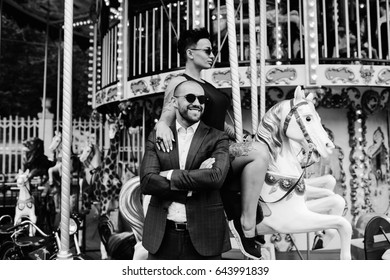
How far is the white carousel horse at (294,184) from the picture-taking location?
2859 millimetres

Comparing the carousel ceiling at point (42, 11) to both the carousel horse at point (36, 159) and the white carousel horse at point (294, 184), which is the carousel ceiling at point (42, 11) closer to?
the carousel horse at point (36, 159)

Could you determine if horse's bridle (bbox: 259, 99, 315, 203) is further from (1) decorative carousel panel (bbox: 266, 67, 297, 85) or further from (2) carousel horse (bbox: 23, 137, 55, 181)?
(2) carousel horse (bbox: 23, 137, 55, 181)

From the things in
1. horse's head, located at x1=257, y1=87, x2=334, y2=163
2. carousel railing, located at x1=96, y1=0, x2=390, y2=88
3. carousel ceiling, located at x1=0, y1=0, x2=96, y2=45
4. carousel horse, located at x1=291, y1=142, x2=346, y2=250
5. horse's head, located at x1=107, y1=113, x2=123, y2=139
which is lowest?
carousel horse, located at x1=291, y1=142, x2=346, y2=250

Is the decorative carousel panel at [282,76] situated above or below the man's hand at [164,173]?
above

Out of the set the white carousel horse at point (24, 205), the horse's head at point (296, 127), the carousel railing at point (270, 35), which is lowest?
the white carousel horse at point (24, 205)

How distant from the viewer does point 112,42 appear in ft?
23.0

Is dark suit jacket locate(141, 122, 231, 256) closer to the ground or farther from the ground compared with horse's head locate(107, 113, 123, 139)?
closer to the ground

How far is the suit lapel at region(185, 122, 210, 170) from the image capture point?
2.17 m

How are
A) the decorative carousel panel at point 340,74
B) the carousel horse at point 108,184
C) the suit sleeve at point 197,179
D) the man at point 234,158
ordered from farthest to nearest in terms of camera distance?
the carousel horse at point 108,184, the decorative carousel panel at point 340,74, the man at point 234,158, the suit sleeve at point 197,179

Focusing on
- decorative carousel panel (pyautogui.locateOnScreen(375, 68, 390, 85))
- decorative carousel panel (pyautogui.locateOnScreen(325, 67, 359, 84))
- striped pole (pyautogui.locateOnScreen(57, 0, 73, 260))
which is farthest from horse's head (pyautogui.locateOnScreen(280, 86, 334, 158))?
decorative carousel panel (pyautogui.locateOnScreen(375, 68, 390, 85))

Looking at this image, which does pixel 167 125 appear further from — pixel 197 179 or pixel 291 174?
pixel 291 174

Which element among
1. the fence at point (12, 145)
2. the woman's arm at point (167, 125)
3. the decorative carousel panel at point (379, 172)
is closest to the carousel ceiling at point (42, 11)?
the fence at point (12, 145)

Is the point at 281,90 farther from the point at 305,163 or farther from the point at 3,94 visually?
the point at 3,94

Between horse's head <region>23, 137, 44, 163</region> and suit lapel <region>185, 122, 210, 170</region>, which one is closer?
suit lapel <region>185, 122, 210, 170</region>
